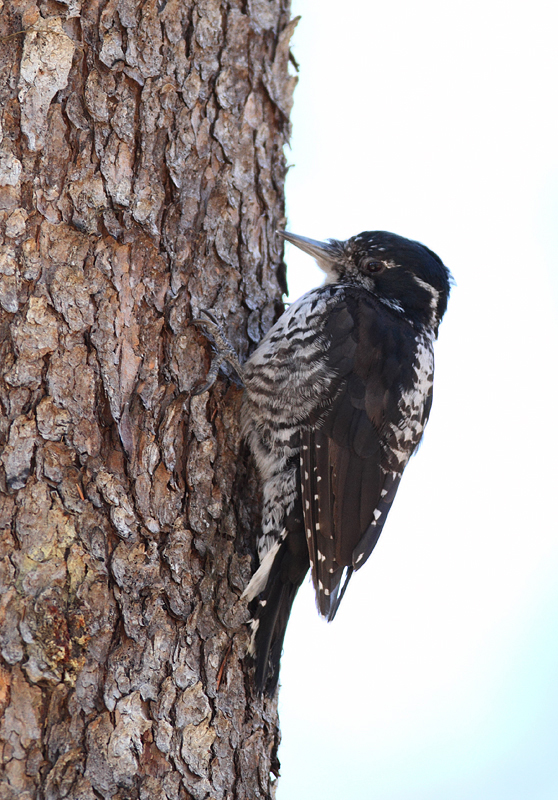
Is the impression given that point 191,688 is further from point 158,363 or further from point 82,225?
point 82,225

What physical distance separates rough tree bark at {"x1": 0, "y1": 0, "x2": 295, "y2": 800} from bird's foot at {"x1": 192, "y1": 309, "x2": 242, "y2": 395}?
3 cm

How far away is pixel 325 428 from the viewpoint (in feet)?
9.37

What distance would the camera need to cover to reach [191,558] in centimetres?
223

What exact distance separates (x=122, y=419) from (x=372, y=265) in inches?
63.5

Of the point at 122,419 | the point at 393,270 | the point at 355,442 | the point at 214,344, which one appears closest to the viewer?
the point at 122,419

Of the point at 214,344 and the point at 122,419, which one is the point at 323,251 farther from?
the point at 122,419

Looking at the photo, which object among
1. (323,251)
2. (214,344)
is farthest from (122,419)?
(323,251)

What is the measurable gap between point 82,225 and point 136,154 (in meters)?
0.33

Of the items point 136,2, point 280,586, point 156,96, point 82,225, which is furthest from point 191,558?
point 136,2

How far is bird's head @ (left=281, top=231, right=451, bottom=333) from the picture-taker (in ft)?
10.9

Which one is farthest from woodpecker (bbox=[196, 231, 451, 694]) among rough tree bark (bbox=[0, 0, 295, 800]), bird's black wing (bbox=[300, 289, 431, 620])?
rough tree bark (bbox=[0, 0, 295, 800])

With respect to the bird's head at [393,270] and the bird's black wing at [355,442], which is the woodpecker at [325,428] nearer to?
the bird's black wing at [355,442]

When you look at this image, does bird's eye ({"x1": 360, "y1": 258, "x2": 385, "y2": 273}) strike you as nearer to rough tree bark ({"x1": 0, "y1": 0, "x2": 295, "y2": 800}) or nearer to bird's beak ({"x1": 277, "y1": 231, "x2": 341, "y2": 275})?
bird's beak ({"x1": 277, "y1": 231, "x2": 341, "y2": 275})

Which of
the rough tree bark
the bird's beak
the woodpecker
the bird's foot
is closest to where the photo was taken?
the rough tree bark
